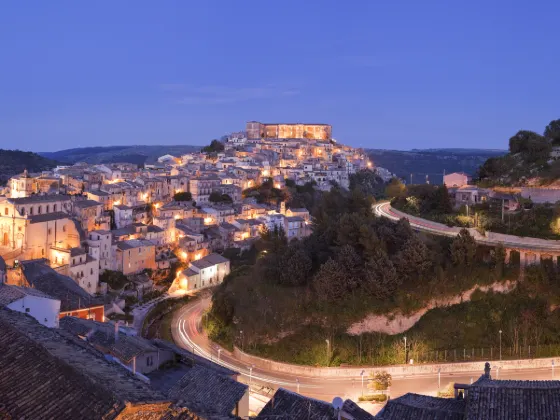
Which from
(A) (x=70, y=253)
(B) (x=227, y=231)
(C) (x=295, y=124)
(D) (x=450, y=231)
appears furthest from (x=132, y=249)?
(C) (x=295, y=124)

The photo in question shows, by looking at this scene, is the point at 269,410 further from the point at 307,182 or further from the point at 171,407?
the point at 307,182

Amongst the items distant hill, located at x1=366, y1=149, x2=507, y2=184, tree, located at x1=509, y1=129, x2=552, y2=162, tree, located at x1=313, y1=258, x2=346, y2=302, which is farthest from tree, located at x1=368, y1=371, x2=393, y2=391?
distant hill, located at x1=366, y1=149, x2=507, y2=184

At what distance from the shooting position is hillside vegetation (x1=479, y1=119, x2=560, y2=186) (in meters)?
28.3

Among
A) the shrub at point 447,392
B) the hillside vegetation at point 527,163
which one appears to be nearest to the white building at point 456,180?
the hillside vegetation at point 527,163

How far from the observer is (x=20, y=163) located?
261 ft

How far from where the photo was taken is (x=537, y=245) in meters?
21.6

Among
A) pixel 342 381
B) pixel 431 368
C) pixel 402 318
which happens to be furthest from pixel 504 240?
pixel 342 381

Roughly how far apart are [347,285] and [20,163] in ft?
237

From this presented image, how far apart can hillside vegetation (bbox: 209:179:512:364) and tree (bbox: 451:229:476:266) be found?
0.13 ft

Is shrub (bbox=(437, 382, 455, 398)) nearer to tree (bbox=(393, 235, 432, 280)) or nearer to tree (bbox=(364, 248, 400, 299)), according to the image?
tree (bbox=(364, 248, 400, 299))

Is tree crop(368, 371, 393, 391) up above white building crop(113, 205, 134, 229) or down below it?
below

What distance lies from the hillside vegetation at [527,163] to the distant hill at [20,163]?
60057 millimetres

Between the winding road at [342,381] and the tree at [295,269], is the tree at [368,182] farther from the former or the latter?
the winding road at [342,381]

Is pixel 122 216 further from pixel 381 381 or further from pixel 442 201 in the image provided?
pixel 381 381
